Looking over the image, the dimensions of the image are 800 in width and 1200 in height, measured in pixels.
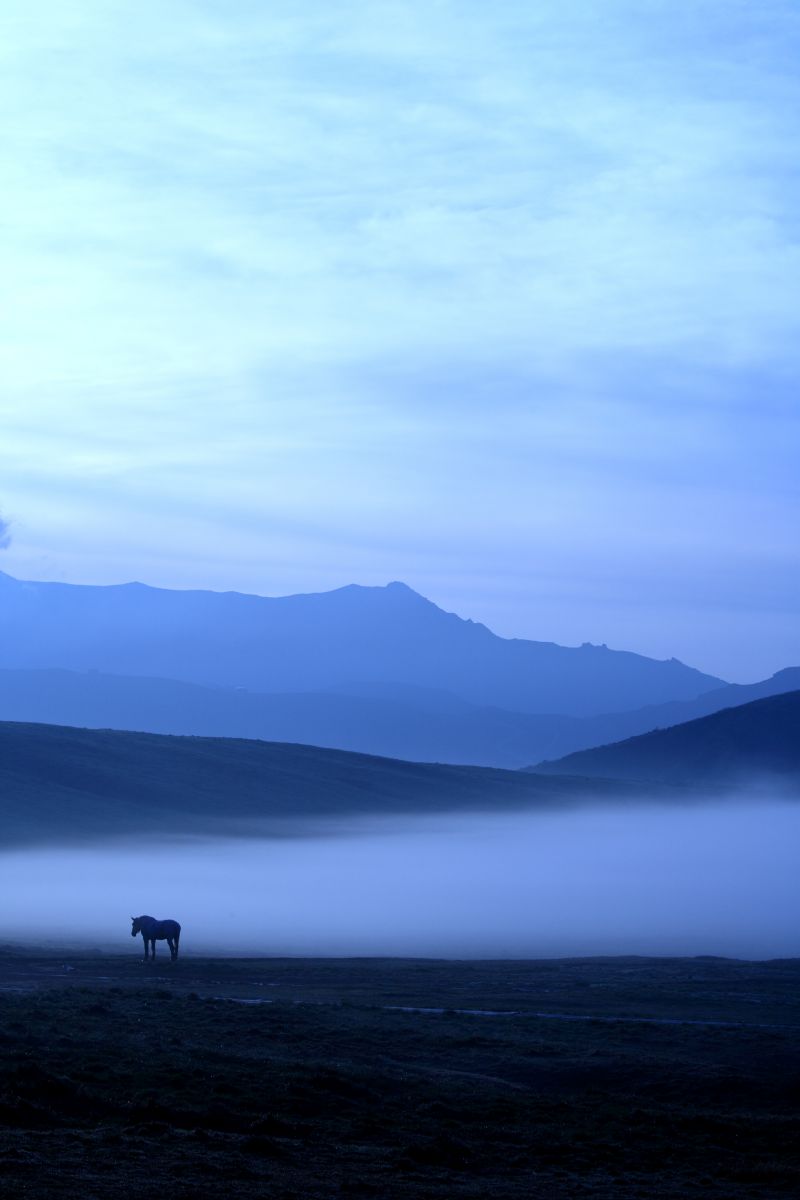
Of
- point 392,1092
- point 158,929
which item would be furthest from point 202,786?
point 392,1092

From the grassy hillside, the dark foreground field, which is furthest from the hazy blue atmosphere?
the dark foreground field

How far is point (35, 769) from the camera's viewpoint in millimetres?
128625

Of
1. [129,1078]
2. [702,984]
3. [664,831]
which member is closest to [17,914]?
[702,984]

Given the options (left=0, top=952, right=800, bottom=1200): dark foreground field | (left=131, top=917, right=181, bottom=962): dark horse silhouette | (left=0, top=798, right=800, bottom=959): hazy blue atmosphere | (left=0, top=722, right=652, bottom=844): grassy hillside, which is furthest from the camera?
(left=0, top=722, right=652, bottom=844): grassy hillside

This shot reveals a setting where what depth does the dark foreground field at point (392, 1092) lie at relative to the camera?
16250 millimetres

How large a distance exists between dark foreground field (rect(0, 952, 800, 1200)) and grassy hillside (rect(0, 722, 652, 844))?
79.1m

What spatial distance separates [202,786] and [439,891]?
4878cm

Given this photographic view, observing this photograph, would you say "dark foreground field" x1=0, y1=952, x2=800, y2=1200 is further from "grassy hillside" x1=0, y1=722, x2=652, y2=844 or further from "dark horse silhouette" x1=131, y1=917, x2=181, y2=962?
"grassy hillside" x1=0, y1=722, x2=652, y2=844

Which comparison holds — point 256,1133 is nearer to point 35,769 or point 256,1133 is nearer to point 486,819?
point 35,769

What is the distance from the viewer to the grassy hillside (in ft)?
385

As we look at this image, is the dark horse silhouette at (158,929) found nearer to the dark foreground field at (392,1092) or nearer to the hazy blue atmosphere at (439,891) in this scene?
the hazy blue atmosphere at (439,891)

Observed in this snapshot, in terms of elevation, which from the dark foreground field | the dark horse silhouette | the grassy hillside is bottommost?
the dark foreground field

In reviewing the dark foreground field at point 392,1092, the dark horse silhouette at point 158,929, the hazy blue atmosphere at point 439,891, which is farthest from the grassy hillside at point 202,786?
the dark foreground field at point 392,1092

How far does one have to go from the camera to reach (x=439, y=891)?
9431 cm
